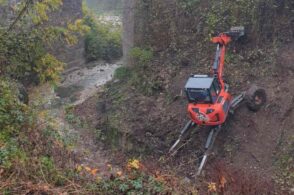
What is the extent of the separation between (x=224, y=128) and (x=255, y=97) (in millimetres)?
1072

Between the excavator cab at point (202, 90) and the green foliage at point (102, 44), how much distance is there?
35.4 feet

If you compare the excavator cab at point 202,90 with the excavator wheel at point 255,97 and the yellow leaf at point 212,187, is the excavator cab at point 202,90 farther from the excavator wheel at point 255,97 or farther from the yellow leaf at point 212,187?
the yellow leaf at point 212,187

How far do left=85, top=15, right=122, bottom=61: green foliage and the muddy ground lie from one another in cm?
645

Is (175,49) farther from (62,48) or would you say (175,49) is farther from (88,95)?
(62,48)

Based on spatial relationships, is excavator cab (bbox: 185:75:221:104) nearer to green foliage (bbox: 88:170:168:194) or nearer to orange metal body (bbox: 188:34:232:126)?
orange metal body (bbox: 188:34:232:126)

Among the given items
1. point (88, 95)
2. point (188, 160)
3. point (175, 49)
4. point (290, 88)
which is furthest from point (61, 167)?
point (88, 95)

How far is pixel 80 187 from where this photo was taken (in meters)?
6.93

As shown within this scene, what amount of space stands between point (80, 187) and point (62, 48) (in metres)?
12.9

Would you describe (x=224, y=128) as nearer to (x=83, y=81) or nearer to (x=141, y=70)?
(x=141, y=70)

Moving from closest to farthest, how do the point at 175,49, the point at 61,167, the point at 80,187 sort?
the point at 80,187
the point at 61,167
the point at 175,49

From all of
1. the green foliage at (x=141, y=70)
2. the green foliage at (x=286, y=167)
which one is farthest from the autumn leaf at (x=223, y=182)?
the green foliage at (x=141, y=70)

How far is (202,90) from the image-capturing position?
10.0 meters

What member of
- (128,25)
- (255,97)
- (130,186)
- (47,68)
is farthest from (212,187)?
(128,25)

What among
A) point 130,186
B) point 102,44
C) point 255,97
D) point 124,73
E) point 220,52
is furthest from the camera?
point 102,44
